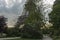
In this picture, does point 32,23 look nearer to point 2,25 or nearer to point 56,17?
point 2,25

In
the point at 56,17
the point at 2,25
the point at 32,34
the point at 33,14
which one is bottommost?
the point at 32,34

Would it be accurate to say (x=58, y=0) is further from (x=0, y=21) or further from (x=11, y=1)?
(x=11, y=1)

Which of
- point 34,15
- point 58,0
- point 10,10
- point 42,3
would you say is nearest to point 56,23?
point 58,0

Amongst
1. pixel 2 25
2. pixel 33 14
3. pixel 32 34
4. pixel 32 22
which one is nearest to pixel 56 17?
pixel 32 34

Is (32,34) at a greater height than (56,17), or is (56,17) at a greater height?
(56,17)

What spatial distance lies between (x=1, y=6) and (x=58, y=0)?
159 ft

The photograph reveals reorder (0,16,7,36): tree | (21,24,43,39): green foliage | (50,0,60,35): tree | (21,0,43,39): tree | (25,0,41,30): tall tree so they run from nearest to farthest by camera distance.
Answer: (50,0,60,35): tree < (21,24,43,39): green foliage < (21,0,43,39): tree < (25,0,41,30): tall tree < (0,16,7,36): tree

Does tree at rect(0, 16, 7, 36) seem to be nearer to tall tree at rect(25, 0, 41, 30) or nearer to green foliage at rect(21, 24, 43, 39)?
tall tree at rect(25, 0, 41, 30)

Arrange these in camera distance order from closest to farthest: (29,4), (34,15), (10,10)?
1. (34,15)
2. (29,4)
3. (10,10)

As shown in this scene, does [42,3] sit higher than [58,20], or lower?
higher

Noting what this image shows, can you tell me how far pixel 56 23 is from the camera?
23.9m

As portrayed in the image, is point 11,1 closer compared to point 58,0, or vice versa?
point 58,0

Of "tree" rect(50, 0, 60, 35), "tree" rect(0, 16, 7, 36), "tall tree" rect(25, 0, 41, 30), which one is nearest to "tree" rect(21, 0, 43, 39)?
"tall tree" rect(25, 0, 41, 30)

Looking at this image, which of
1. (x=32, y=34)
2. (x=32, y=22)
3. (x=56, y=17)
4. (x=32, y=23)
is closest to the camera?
(x=56, y=17)
